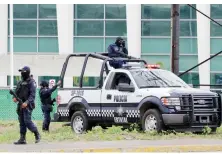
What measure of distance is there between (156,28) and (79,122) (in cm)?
2088

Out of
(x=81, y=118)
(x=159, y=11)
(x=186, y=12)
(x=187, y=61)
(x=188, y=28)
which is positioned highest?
(x=159, y=11)

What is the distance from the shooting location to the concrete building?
38469 mm

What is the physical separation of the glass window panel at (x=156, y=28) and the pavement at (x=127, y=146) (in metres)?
24.4

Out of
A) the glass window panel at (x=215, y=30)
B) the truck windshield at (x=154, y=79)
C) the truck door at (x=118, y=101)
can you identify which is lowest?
the truck door at (x=118, y=101)

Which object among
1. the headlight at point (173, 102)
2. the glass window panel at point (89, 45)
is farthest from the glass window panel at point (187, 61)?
the headlight at point (173, 102)

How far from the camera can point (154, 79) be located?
1714cm

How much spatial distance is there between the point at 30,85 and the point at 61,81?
503cm

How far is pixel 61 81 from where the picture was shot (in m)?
19.4

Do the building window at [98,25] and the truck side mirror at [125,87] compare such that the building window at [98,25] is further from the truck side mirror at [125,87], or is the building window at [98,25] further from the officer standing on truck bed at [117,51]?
the truck side mirror at [125,87]

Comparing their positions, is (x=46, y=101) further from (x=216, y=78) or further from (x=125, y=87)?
(x=216, y=78)

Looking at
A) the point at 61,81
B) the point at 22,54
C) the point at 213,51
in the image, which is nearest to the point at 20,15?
the point at 22,54

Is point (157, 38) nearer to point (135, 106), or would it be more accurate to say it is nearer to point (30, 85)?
point (135, 106)

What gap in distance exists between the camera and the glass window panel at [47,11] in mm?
39369

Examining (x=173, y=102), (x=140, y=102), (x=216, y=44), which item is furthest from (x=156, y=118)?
(x=216, y=44)
